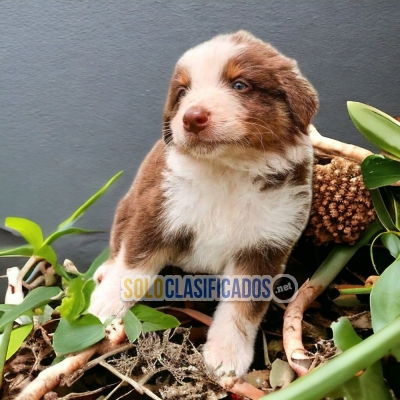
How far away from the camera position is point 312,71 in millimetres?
914

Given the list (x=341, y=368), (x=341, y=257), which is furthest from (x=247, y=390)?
(x=341, y=257)

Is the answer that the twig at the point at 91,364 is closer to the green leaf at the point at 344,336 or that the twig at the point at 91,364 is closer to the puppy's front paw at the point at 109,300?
the puppy's front paw at the point at 109,300

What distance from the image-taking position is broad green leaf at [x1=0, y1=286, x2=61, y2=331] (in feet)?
2.41

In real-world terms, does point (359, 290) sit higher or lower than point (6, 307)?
higher

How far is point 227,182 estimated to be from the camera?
2.26 feet

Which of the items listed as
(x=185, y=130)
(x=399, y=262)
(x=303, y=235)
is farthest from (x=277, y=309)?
(x=185, y=130)

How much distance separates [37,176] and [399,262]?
885mm

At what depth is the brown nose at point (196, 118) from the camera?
1.99 feet

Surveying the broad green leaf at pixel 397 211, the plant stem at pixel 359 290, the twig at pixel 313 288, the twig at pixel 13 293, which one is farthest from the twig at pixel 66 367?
the broad green leaf at pixel 397 211

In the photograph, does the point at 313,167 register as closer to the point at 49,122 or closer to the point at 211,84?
the point at 211,84

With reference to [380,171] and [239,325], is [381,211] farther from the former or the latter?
[239,325]

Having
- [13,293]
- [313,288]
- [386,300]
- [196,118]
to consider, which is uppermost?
[196,118]

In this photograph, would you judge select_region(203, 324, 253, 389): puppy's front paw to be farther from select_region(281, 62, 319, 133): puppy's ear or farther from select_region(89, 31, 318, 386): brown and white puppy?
select_region(281, 62, 319, 133): puppy's ear

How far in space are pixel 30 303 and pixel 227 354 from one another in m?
0.36
